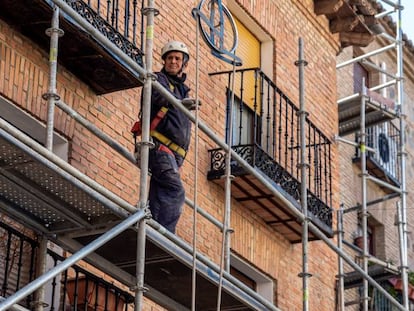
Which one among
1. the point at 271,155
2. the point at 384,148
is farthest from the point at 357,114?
the point at 271,155

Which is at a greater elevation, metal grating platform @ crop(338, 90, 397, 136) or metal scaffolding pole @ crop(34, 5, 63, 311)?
metal grating platform @ crop(338, 90, 397, 136)

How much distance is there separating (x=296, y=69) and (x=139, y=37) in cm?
434

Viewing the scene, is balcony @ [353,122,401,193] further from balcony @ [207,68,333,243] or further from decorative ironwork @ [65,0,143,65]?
decorative ironwork @ [65,0,143,65]

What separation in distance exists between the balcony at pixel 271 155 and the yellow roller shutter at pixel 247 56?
0.01 metres

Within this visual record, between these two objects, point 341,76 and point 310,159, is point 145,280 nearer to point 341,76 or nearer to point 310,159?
point 310,159

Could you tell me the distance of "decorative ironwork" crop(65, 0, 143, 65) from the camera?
12336 millimetres

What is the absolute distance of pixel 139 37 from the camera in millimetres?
14352

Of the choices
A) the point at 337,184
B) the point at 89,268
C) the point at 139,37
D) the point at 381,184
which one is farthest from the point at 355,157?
the point at 89,268

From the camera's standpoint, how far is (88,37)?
12320 mm

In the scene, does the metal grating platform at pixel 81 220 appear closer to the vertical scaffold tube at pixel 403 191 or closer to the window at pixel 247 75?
the window at pixel 247 75

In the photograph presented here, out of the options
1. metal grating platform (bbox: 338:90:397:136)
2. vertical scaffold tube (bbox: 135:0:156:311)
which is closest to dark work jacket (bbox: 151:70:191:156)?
vertical scaffold tube (bbox: 135:0:156:311)

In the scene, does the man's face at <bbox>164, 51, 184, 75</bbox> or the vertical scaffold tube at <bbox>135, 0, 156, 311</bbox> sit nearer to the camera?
the vertical scaffold tube at <bbox>135, 0, 156, 311</bbox>

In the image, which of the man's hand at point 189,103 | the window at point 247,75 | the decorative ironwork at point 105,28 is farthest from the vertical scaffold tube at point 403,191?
the man's hand at point 189,103

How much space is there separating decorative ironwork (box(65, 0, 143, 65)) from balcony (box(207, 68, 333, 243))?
103 inches
